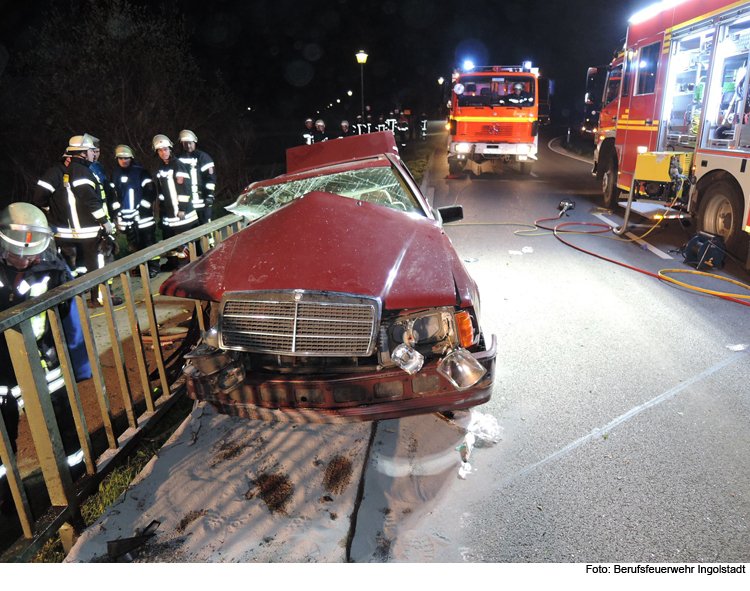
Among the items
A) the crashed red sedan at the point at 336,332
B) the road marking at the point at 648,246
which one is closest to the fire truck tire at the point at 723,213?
the road marking at the point at 648,246

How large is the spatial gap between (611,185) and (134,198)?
9027mm

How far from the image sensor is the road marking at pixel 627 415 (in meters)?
2.95

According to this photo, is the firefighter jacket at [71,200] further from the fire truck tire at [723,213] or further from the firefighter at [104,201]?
the fire truck tire at [723,213]

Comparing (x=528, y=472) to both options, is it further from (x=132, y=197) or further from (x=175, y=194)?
(x=132, y=197)

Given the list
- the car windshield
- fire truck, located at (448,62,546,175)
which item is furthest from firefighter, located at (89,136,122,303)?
fire truck, located at (448,62,546,175)

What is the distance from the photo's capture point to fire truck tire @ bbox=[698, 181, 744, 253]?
6586 mm

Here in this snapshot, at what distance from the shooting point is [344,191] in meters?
4.41

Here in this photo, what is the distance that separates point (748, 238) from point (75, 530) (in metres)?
7.78

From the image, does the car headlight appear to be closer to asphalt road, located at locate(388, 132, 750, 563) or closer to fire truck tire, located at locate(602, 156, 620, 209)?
asphalt road, located at locate(388, 132, 750, 563)

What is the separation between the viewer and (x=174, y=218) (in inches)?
274

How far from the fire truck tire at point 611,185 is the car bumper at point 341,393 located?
359 inches

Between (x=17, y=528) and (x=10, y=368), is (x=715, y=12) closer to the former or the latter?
(x=10, y=368)

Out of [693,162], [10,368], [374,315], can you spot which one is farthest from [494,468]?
[693,162]

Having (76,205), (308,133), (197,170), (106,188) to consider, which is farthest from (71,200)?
(308,133)
